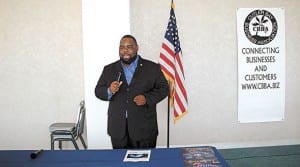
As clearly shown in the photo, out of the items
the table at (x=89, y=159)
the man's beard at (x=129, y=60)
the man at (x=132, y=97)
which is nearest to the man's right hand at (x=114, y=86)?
the man at (x=132, y=97)

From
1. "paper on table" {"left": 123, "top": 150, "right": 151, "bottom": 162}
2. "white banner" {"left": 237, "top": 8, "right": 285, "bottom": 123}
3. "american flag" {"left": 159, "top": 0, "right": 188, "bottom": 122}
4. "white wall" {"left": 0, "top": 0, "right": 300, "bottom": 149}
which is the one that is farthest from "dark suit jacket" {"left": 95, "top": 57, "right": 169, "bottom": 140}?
"white banner" {"left": 237, "top": 8, "right": 285, "bottom": 123}

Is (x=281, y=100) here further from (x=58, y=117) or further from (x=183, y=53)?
(x=58, y=117)

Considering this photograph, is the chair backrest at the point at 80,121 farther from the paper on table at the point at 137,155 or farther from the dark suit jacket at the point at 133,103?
the paper on table at the point at 137,155

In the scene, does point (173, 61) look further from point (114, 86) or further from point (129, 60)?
point (114, 86)

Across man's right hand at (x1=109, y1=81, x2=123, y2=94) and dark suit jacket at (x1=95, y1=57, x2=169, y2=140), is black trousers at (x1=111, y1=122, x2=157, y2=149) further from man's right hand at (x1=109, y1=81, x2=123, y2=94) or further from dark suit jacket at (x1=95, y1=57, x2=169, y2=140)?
man's right hand at (x1=109, y1=81, x2=123, y2=94)

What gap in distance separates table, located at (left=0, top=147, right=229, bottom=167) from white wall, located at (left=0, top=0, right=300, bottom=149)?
1913mm

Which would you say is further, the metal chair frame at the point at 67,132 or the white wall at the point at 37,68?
the white wall at the point at 37,68

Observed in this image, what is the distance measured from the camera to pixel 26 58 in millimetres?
3848

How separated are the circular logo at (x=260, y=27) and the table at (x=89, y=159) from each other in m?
2.39

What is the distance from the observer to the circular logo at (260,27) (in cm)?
392

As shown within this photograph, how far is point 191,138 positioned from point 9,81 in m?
2.47

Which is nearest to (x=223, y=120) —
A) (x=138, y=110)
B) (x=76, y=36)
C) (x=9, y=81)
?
(x=138, y=110)

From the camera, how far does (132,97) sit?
245cm

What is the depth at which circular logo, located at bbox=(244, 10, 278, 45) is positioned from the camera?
3922mm
